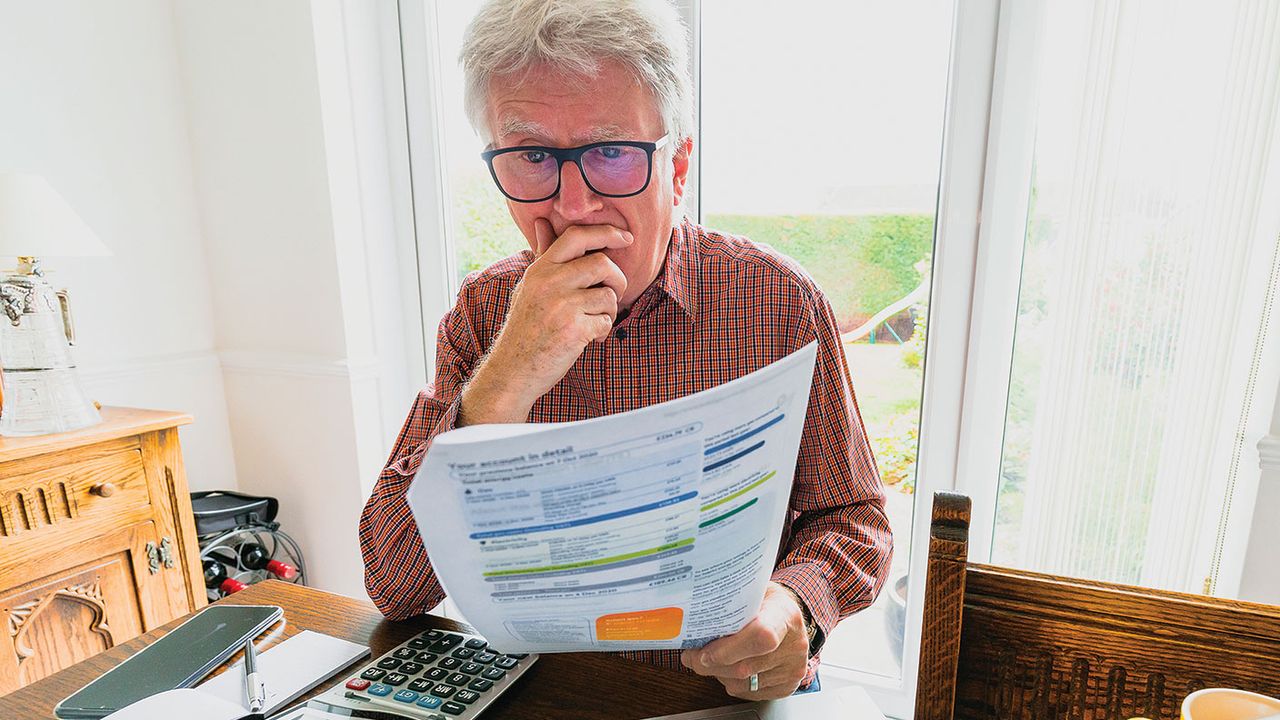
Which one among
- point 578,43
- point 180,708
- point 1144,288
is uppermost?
point 578,43

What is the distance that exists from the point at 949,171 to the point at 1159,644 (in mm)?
1270

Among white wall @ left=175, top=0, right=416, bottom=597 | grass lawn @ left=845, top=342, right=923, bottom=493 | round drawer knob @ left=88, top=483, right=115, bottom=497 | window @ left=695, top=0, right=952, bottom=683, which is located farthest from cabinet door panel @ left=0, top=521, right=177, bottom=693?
grass lawn @ left=845, top=342, right=923, bottom=493

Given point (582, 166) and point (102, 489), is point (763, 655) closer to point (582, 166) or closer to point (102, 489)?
point (582, 166)

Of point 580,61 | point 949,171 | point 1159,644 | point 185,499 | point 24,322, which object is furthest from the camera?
point 185,499

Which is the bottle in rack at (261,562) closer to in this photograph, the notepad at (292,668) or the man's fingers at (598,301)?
the notepad at (292,668)

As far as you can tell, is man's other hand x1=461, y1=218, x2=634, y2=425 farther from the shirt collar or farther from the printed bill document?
the printed bill document

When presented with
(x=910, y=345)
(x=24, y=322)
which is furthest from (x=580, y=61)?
(x=24, y=322)

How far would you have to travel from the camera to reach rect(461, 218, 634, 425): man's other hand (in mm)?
766

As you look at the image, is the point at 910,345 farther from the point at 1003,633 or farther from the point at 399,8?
the point at 399,8

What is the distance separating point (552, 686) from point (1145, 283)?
4.90 ft

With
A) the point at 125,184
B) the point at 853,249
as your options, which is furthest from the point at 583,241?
the point at 125,184

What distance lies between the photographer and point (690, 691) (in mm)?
699

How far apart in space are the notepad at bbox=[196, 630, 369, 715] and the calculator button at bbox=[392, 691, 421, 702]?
12 cm

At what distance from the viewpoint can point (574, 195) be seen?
2.74ft
